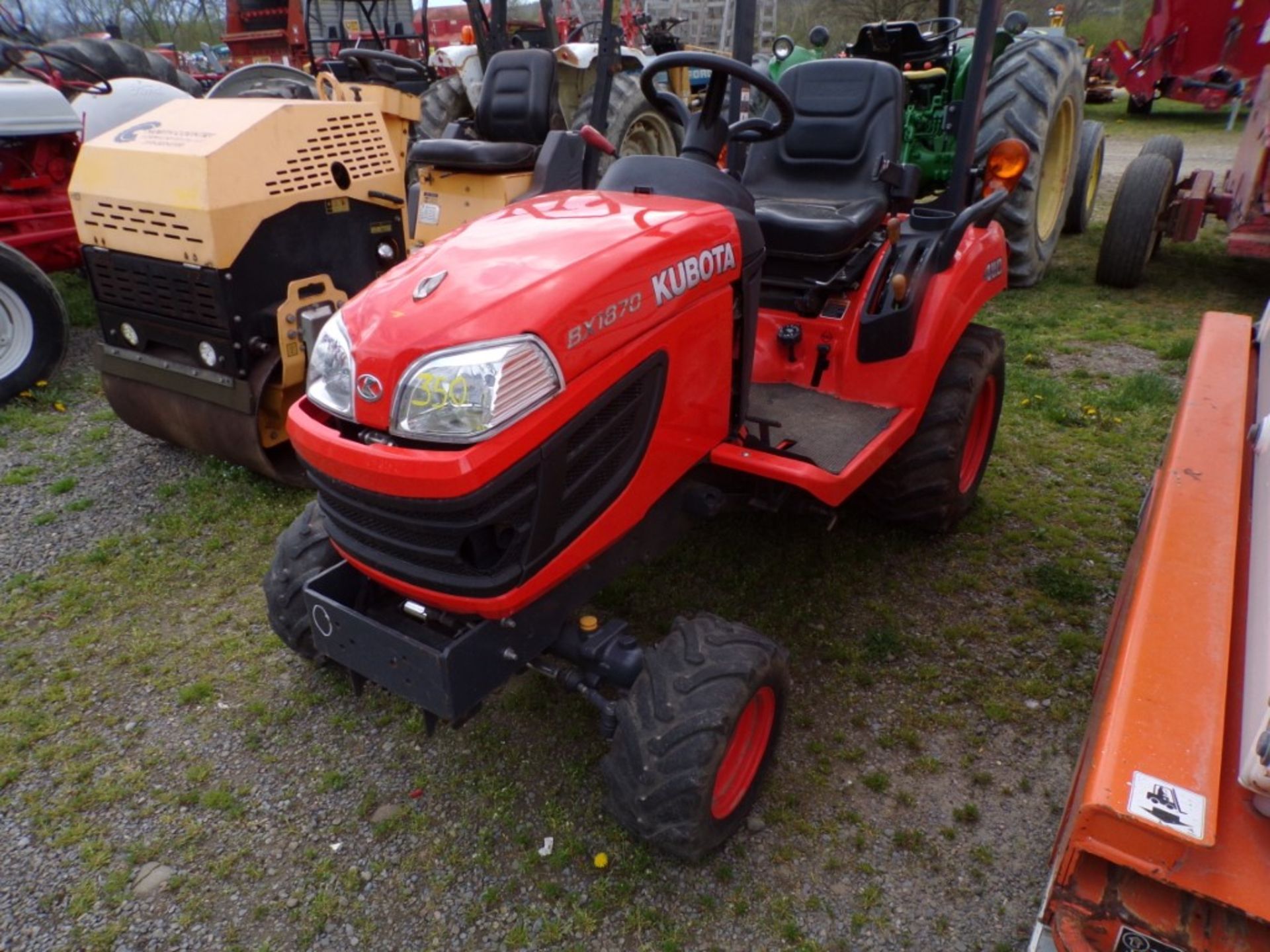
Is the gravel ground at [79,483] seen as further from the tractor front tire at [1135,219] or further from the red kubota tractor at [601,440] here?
the tractor front tire at [1135,219]

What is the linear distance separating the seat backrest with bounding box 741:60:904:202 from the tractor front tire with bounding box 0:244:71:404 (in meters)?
3.58

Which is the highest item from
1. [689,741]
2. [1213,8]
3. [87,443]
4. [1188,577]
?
[1213,8]

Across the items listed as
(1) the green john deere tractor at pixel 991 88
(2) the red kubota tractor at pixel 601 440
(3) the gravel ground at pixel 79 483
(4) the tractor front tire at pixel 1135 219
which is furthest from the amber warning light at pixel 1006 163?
(3) the gravel ground at pixel 79 483

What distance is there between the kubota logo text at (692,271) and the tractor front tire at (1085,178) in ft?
18.2

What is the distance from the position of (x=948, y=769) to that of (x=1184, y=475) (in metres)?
0.93

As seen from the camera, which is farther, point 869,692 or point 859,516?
point 859,516

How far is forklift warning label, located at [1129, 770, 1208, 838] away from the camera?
123cm

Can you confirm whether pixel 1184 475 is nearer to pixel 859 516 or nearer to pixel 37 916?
pixel 859 516

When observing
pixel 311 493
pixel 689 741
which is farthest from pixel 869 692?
pixel 311 493

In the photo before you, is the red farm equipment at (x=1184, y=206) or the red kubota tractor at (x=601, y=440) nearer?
the red kubota tractor at (x=601, y=440)

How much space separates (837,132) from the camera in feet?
10.3

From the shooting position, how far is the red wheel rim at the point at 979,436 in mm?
3359

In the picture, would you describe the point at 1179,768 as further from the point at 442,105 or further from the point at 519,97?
the point at 442,105

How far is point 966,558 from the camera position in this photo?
10.5ft
